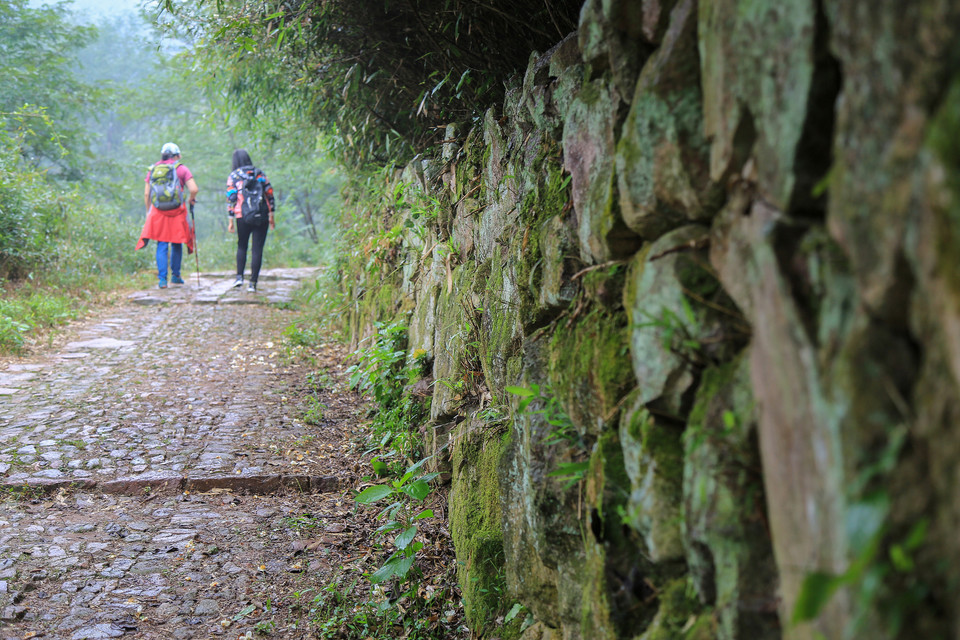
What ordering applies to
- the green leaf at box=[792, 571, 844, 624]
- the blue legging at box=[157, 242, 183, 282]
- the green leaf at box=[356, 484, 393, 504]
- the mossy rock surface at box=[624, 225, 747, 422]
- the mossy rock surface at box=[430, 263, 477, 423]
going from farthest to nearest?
the blue legging at box=[157, 242, 183, 282] → the mossy rock surface at box=[430, 263, 477, 423] → the green leaf at box=[356, 484, 393, 504] → the mossy rock surface at box=[624, 225, 747, 422] → the green leaf at box=[792, 571, 844, 624]

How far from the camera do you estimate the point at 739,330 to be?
3.96ft

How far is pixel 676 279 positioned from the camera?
4.35 feet

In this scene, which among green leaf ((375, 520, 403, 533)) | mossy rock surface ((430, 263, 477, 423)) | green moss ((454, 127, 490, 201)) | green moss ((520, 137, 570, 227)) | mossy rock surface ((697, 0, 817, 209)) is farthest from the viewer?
green moss ((454, 127, 490, 201))

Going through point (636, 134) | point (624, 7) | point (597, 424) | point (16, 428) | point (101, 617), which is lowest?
point (101, 617)

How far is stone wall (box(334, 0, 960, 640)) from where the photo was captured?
2.50 feet

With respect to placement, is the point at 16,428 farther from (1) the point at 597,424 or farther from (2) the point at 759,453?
(2) the point at 759,453

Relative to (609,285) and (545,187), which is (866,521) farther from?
(545,187)

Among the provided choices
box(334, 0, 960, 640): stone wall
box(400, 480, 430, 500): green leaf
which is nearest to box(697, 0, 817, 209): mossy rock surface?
box(334, 0, 960, 640): stone wall

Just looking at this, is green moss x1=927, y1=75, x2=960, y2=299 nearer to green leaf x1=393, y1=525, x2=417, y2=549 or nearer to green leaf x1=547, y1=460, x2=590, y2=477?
green leaf x1=547, y1=460, x2=590, y2=477

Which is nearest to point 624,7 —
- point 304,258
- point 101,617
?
point 101,617

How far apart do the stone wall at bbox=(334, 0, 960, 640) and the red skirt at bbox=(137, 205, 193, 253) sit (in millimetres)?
8782

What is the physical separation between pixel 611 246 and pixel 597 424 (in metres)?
0.48

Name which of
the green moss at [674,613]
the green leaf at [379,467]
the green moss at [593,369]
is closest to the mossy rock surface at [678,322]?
the green moss at [593,369]

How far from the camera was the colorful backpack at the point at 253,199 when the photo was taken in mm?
9156
